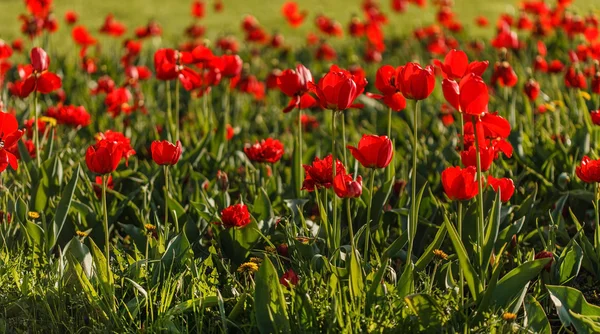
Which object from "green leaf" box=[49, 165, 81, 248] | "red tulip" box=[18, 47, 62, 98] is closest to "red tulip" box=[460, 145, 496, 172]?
"green leaf" box=[49, 165, 81, 248]

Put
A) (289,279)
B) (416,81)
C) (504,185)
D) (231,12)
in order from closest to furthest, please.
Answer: (416,81) → (289,279) → (504,185) → (231,12)

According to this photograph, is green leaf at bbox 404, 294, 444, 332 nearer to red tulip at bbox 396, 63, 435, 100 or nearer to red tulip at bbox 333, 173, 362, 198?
red tulip at bbox 333, 173, 362, 198

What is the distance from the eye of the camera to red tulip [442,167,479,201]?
2441 mm

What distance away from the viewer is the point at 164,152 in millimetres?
2795

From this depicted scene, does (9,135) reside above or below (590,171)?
above

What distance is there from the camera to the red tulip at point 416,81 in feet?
7.98

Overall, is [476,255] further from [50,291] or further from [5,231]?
[5,231]

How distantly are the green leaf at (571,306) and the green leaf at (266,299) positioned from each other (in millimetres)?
767

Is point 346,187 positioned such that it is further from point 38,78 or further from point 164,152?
point 38,78

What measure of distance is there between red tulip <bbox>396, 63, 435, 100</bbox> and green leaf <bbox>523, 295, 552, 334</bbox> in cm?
65

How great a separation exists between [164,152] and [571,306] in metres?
1.31

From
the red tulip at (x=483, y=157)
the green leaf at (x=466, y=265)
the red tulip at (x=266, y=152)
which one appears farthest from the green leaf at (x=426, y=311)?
the red tulip at (x=266, y=152)

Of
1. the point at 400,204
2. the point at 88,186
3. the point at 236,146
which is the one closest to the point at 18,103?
the point at 236,146

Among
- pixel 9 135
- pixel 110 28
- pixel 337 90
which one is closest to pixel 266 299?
pixel 337 90
